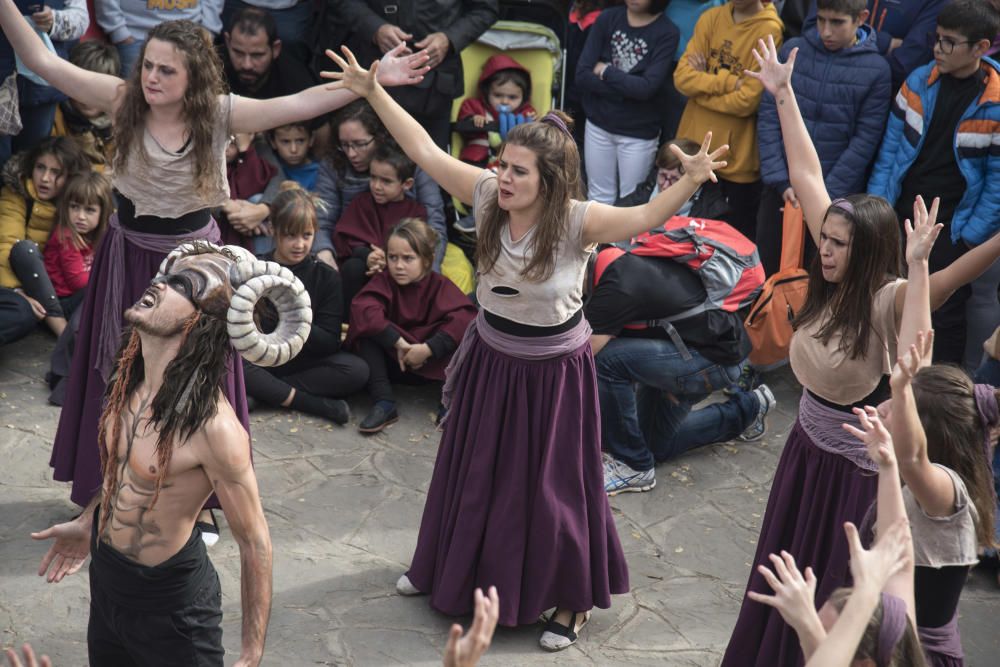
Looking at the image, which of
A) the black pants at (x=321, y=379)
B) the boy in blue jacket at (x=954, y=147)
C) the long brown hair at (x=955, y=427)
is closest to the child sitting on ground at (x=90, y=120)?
the black pants at (x=321, y=379)

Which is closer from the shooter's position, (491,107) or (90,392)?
(90,392)

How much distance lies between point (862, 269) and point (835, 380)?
1.26 ft

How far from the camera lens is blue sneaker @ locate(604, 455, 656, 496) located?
615 centimetres

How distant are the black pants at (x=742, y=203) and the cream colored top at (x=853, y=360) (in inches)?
133

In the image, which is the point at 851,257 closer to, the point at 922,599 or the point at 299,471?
the point at 922,599

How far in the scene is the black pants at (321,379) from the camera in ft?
21.7

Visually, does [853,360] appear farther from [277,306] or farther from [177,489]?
[177,489]

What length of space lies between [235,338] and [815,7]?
515 centimetres

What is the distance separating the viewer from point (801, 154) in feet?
15.3

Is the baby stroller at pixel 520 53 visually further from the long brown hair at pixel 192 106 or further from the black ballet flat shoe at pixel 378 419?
the long brown hair at pixel 192 106

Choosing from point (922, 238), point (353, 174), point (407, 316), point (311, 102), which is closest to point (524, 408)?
point (311, 102)

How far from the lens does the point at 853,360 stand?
4262 millimetres

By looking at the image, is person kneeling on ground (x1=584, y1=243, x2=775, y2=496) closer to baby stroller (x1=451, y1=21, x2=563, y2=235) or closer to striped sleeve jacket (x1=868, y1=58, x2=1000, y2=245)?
striped sleeve jacket (x1=868, y1=58, x2=1000, y2=245)

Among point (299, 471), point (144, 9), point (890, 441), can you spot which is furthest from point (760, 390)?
point (144, 9)
